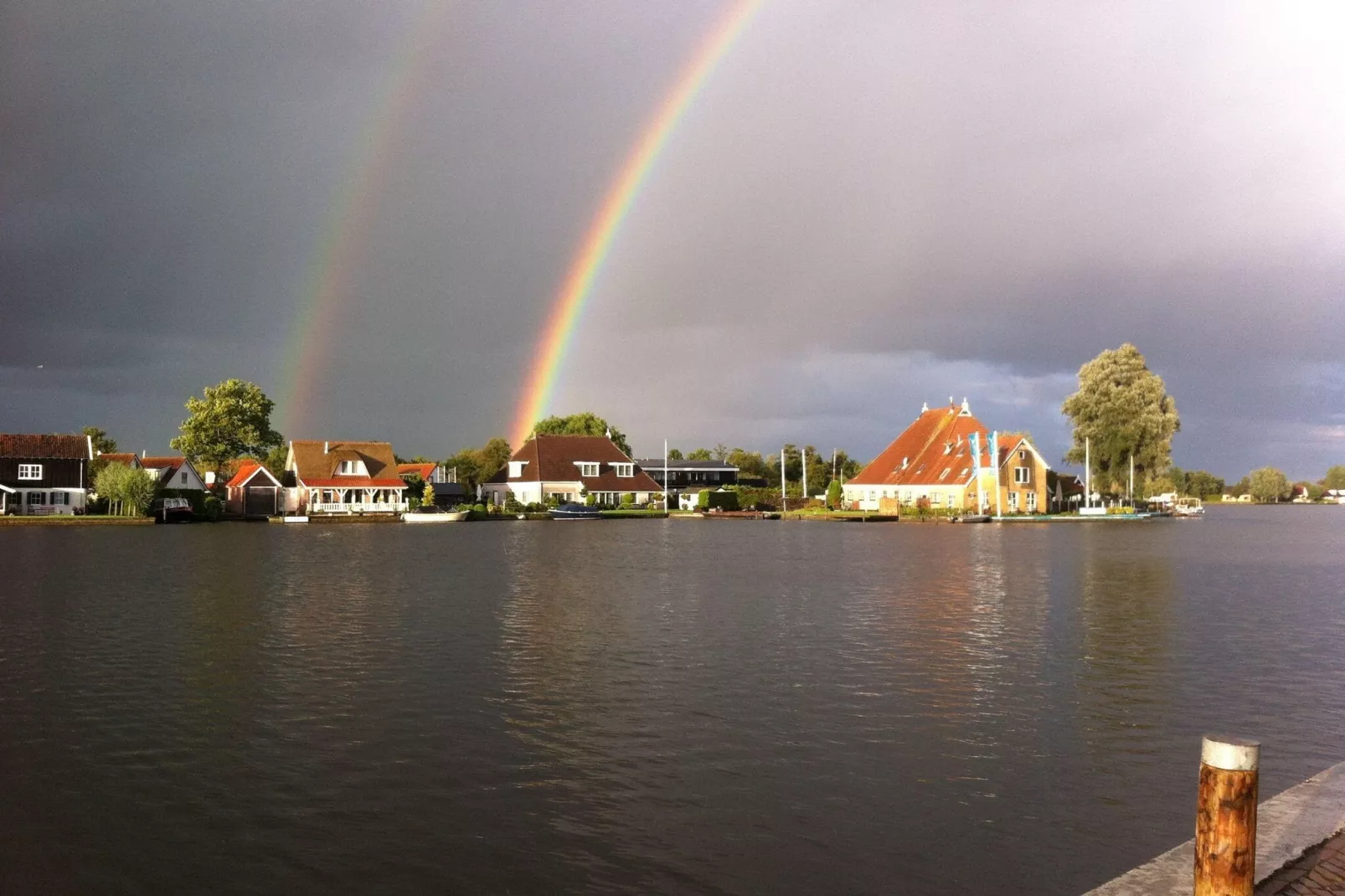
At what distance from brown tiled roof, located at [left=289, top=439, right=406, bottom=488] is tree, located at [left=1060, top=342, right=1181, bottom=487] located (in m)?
71.3

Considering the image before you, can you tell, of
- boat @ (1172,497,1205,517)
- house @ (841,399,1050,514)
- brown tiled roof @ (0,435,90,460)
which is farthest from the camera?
boat @ (1172,497,1205,517)

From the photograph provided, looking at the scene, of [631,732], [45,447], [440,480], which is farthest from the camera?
[440,480]

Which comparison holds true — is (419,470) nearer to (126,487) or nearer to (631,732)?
(126,487)

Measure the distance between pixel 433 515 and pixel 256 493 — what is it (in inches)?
832

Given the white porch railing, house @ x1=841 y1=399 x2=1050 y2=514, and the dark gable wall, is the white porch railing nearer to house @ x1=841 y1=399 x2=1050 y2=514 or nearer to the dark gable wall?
the dark gable wall

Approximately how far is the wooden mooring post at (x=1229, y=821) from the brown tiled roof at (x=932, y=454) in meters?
101

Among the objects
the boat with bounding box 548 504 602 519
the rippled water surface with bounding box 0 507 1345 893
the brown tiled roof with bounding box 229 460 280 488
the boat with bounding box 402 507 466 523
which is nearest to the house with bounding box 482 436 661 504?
the boat with bounding box 548 504 602 519

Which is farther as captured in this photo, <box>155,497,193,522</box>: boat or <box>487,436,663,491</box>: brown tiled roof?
<box>487,436,663,491</box>: brown tiled roof

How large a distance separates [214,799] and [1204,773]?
37.1 ft

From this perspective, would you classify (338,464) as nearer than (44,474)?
No

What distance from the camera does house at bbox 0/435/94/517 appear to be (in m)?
95.4

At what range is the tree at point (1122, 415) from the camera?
105 metres

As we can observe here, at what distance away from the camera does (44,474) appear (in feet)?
316

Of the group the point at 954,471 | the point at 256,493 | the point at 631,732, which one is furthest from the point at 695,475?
the point at 631,732
